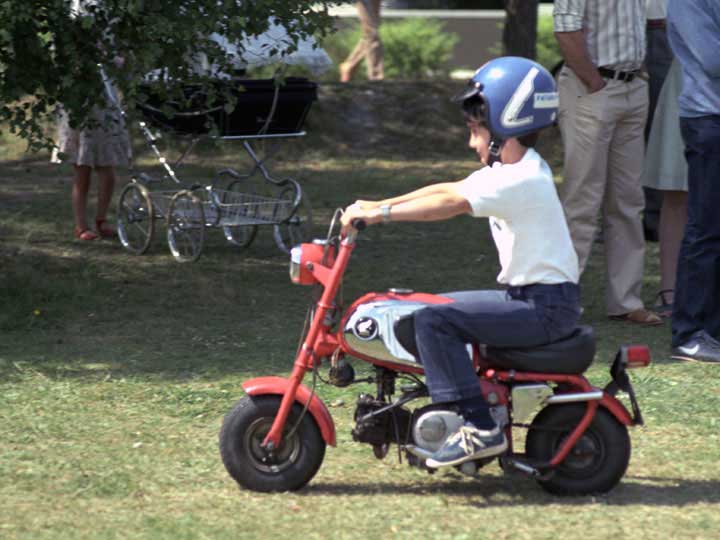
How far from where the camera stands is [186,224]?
9133 millimetres

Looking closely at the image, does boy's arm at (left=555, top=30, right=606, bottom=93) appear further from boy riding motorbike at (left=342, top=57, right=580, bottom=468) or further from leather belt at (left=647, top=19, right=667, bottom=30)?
boy riding motorbike at (left=342, top=57, right=580, bottom=468)

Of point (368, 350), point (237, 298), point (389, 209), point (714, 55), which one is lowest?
point (237, 298)

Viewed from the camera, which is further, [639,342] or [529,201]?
[639,342]

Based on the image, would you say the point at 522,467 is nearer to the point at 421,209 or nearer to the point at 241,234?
the point at 421,209

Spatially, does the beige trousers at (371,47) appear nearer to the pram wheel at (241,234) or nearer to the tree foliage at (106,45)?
the pram wheel at (241,234)

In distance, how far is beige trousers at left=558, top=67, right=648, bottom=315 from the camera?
282 inches

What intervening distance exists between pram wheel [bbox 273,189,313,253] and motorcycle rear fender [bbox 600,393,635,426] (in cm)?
487

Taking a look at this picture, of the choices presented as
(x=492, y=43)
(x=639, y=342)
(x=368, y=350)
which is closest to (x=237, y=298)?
(x=639, y=342)

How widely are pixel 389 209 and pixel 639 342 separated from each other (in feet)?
9.99

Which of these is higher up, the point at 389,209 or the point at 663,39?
the point at 663,39

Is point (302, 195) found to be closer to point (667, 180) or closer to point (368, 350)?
point (667, 180)

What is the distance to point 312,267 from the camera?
15.0 feet

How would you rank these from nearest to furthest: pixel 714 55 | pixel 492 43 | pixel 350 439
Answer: pixel 350 439
pixel 714 55
pixel 492 43

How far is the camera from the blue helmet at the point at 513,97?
4.54 m
